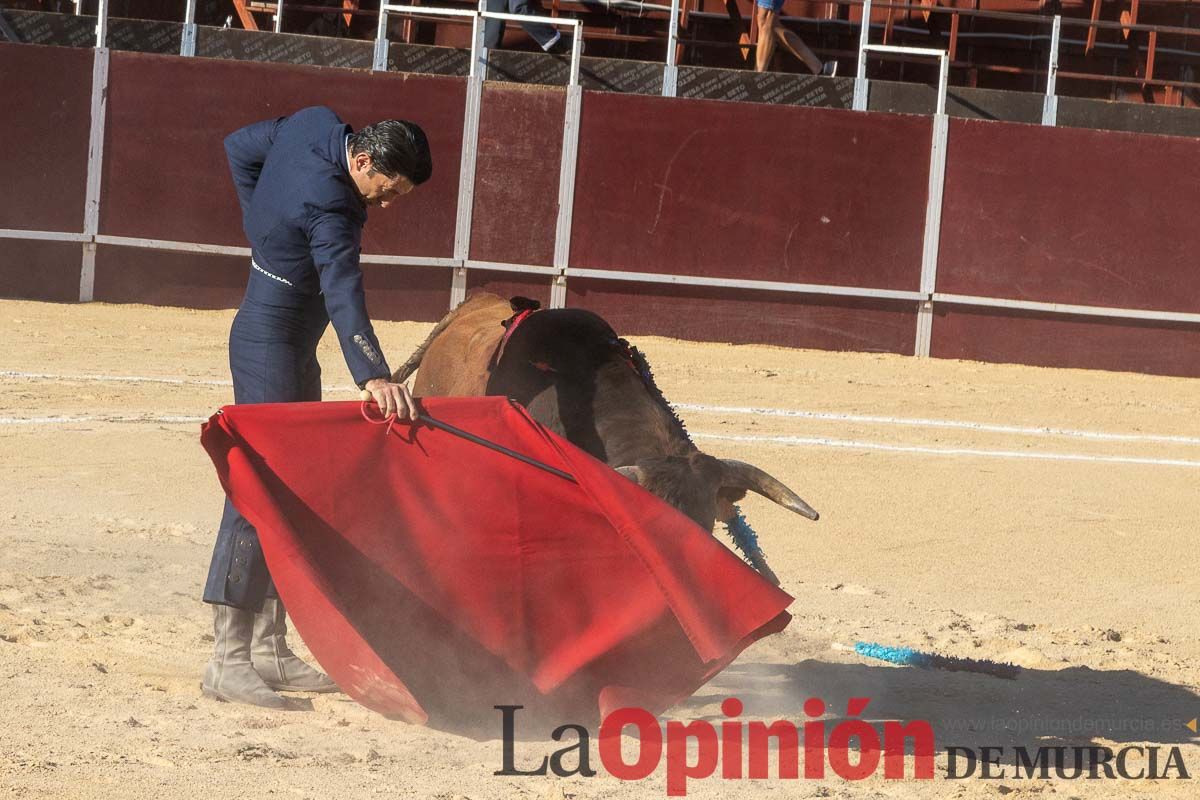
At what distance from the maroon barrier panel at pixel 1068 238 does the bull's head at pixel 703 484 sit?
23.2 feet

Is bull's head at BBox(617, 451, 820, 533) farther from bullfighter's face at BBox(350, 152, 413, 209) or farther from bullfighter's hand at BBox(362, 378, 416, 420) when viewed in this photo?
bullfighter's face at BBox(350, 152, 413, 209)

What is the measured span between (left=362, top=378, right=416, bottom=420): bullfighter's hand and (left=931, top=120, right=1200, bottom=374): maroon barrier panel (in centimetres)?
771

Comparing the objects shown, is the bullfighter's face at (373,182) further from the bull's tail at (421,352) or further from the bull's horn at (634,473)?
the bull's tail at (421,352)

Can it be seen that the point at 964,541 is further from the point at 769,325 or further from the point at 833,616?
the point at 769,325

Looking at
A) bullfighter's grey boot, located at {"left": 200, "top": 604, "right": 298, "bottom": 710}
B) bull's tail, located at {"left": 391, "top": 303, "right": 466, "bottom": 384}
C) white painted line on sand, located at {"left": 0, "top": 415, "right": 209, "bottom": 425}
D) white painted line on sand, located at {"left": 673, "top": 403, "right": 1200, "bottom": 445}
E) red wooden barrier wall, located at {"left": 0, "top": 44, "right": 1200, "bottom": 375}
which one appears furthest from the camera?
red wooden barrier wall, located at {"left": 0, "top": 44, "right": 1200, "bottom": 375}

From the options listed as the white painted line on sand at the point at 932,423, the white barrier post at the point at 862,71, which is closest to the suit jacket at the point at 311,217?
the white painted line on sand at the point at 932,423

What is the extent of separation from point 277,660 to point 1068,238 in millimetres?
8005

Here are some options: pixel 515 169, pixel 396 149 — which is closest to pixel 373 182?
pixel 396 149

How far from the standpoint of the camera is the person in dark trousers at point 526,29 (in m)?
10.3

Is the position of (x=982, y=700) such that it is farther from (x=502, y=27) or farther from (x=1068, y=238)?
Result: (x=502, y=27)

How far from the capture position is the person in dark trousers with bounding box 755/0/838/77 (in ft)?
35.2

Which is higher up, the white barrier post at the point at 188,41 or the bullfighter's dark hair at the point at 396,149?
the white barrier post at the point at 188,41

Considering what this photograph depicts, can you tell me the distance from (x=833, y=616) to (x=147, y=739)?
85.5 inches

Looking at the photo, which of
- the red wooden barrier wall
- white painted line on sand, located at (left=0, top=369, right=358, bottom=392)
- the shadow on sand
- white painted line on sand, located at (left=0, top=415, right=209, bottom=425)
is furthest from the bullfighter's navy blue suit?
the red wooden barrier wall
